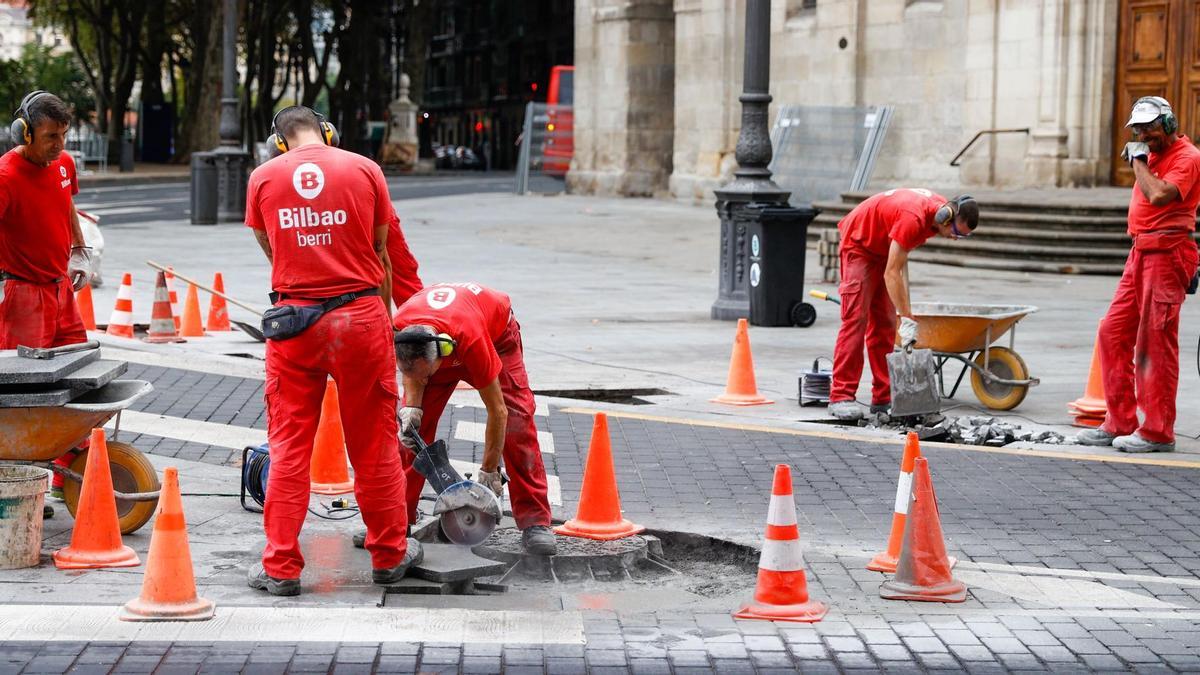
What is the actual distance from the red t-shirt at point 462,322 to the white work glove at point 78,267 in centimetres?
273

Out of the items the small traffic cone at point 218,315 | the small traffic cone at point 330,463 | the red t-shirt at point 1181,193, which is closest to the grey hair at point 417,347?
the small traffic cone at point 330,463

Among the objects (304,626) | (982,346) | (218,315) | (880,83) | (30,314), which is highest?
(880,83)

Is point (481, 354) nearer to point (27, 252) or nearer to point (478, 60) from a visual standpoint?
point (27, 252)

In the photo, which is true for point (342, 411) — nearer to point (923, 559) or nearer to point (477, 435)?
point (923, 559)

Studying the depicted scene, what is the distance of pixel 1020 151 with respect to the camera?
26.4 meters

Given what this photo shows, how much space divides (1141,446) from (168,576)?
19.6ft

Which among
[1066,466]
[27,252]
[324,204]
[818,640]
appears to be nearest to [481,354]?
[324,204]

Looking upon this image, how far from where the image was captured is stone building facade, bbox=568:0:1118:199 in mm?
25578

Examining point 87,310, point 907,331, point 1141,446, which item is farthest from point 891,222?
point 87,310

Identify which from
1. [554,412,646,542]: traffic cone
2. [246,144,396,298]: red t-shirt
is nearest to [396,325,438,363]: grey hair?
[246,144,396,298]: red t-shirt

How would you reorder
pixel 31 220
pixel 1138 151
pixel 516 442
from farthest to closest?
pixel 1138 151 → pixel 31 220 → pixel 516 442

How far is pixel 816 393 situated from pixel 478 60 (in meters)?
91.2

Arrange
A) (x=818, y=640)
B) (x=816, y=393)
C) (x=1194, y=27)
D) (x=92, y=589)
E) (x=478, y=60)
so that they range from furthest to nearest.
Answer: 1. (x=478, y=60)
2. (x=1194, y=27)
3. (x=816, y=393)
4. (x=92, y=589)
5. (x=818, y=640)

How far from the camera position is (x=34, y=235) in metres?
8.38
